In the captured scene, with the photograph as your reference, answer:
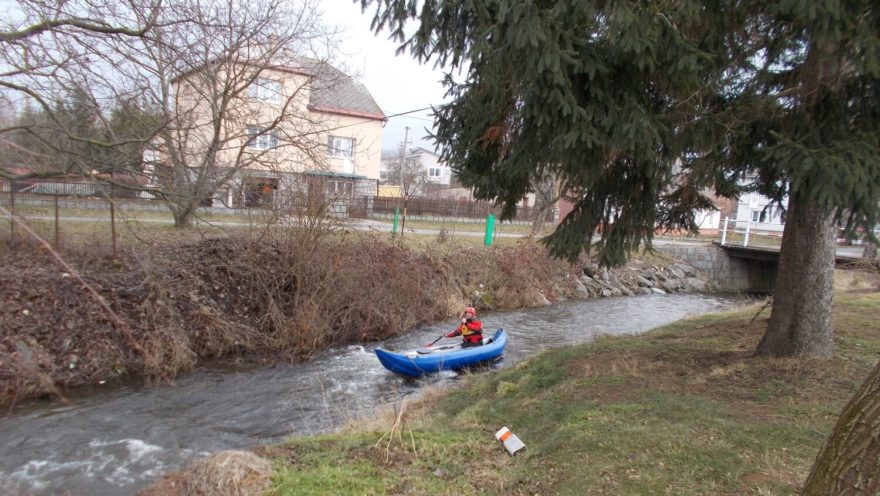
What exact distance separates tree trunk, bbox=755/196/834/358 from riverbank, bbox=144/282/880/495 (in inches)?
9.4

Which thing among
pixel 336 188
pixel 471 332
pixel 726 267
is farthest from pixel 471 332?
pixel 726 267

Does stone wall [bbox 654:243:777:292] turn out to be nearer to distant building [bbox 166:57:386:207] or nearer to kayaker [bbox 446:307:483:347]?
distant building [bbox 166:57:386:207]

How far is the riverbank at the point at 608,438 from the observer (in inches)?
150

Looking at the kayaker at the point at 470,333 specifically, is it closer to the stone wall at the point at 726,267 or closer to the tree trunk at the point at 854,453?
the tree trunk at the point at 854,453

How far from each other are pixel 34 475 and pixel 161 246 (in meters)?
6.86

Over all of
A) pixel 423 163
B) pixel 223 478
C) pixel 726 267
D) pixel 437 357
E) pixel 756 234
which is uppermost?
pixel 423 163

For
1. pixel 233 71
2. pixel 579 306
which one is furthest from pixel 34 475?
pixel 579 306

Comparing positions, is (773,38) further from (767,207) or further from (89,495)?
(89,495)

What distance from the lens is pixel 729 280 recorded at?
25578 mm

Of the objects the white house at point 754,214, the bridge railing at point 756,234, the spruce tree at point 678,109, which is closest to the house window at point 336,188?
the spruce tree at point 678,109

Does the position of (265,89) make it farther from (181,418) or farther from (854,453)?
(854,453)

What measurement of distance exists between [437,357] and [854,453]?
25.5 feet

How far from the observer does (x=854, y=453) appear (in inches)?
91.0

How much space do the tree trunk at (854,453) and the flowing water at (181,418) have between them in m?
5.69
